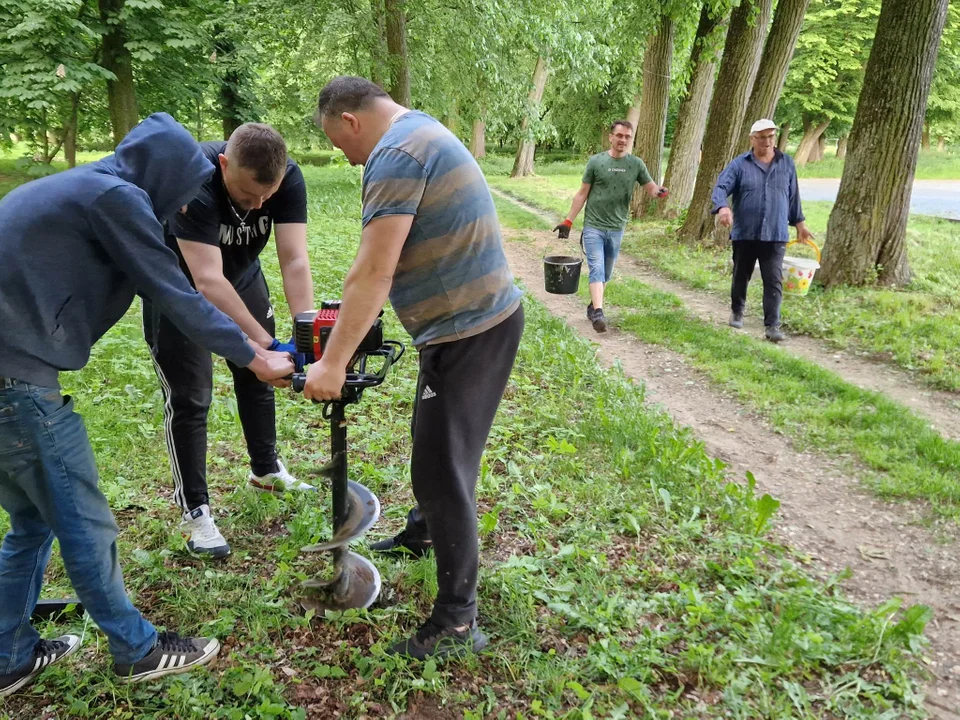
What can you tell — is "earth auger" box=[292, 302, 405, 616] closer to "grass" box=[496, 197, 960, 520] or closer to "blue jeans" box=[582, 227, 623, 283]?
"grass" box=[496, 197, 960, 520]

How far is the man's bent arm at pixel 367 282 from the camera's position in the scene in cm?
223

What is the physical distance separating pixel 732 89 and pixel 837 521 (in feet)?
29.0

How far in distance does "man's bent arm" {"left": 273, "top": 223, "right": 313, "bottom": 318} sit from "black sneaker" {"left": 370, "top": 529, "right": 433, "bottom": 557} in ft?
Result: 4.16

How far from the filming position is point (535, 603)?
310 centimetres

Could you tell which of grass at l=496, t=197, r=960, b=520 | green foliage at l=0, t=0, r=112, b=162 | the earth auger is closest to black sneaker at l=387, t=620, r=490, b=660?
the earth auger

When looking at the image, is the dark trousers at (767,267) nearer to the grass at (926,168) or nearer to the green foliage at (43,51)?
the green foliage at (43,51)

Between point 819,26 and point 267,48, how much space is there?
2383 centimetres

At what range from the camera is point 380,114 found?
2.42 metres

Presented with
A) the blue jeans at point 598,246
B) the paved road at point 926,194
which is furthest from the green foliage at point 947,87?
the blue jeans at point 598,246

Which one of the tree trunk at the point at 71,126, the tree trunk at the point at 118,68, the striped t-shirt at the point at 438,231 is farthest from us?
the tree trunk at the point at 71,126

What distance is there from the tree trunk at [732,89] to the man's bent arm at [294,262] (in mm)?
8776

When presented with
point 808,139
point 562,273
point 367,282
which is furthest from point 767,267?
point 808,139

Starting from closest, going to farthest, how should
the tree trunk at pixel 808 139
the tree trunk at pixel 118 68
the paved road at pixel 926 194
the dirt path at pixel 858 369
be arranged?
1. the dirt path at pixel 858 369
2. the tree trunk at pixel 118 68
3. the paved road at pixel 926 194
4. the tree trunk at pixel 808 139

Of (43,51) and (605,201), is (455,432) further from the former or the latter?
(43,51)
